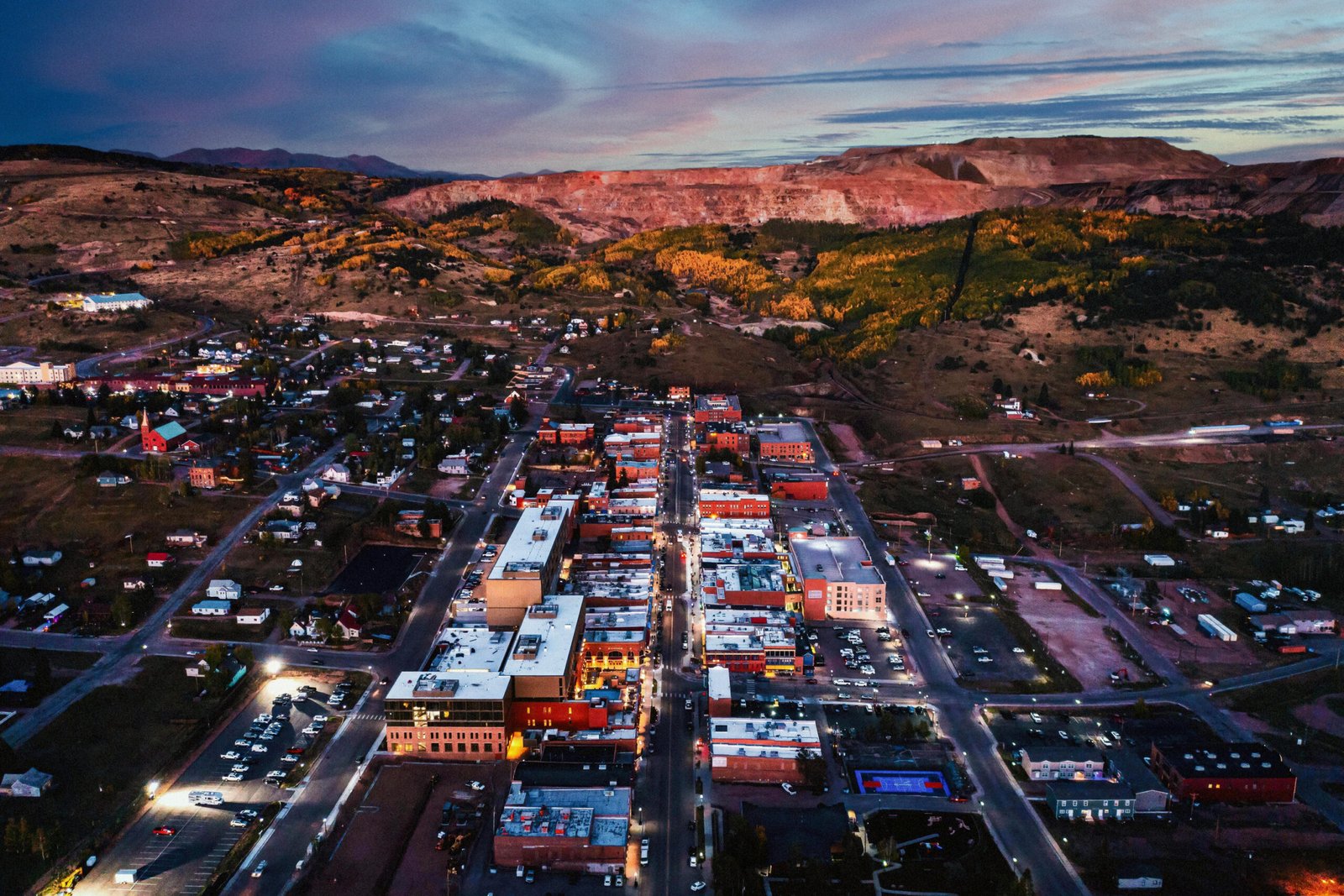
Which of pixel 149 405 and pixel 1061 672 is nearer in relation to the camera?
pixel 1061 672

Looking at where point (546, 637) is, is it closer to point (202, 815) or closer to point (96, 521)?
point (202, 815)

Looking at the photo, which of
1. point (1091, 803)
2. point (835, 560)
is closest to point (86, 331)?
point (835, 560)

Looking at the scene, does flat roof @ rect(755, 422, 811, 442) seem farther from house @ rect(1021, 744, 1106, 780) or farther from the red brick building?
the red brick building

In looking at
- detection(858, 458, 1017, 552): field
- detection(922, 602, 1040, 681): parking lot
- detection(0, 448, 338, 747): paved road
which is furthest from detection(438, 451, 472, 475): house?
detection(922, 602, 1040, 681): parking lot

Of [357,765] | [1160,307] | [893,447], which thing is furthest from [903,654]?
[1160,307]

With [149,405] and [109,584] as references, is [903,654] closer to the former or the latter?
[109,584]

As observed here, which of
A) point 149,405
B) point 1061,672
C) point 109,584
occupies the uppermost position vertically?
point 149,405

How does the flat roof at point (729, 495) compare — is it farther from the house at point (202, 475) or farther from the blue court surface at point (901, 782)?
the house at point (202, 475)
